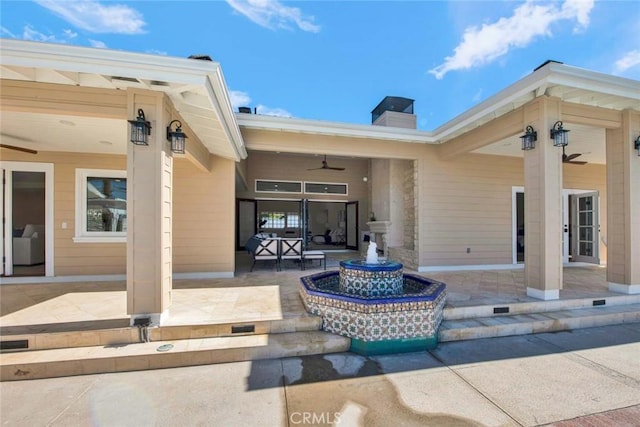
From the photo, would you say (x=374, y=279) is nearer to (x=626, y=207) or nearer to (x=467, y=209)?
(x=467, y=209)

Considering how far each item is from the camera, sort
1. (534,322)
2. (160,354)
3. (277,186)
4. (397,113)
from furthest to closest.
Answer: (277,186), (397,113), (534,322), (160,354)

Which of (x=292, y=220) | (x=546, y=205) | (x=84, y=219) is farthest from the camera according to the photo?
(x=292, y=220)

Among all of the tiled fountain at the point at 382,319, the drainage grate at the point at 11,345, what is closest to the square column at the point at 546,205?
the tiled fountain at the point at 382,319

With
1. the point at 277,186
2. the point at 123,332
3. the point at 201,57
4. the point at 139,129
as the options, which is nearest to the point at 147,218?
the point at 139,129

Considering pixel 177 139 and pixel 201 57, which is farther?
pixel 177 139

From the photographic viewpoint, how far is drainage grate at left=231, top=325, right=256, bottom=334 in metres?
3.15

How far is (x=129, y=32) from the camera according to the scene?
4.32 m

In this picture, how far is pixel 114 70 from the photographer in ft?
8.57

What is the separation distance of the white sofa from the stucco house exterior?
1.85 ft

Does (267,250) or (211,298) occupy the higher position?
(267,250)

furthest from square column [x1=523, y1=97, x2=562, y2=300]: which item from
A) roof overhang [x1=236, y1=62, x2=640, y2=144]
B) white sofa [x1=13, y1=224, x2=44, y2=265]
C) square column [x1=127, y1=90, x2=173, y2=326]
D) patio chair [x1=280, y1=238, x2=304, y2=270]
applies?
white sofa [x1=13, y1=224, x2=44, y2=265]

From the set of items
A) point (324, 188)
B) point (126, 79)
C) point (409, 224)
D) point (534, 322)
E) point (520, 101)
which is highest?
point (520, 101)

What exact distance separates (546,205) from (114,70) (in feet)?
18.1

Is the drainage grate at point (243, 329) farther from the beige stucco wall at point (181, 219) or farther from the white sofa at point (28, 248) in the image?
the white sofa at point (28, 248)
